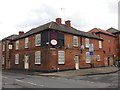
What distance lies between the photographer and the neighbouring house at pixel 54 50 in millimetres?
28812

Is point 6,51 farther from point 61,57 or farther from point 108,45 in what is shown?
point 108,45

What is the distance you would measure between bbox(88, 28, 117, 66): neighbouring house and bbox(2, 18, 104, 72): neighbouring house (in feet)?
28.1

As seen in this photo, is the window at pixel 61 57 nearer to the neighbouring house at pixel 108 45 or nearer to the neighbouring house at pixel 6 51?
the neighbouring house at pixel 6 51

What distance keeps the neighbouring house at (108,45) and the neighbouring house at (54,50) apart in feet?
28.1

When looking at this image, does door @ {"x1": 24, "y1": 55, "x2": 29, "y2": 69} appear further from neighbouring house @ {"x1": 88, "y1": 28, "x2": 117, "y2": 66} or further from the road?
neighbouring house @ {"x1": 88, "y1": 28, "x2": 117, "y2": 66}

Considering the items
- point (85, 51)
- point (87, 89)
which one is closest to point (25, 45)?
point (85, 51)

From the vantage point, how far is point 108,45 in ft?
158

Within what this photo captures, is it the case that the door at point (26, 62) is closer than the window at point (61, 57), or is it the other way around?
the window at point (61, 57)

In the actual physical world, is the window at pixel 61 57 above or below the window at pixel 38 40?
below

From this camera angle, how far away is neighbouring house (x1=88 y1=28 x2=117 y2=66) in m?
45.8

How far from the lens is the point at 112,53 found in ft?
163

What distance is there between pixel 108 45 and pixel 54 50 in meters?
23.0

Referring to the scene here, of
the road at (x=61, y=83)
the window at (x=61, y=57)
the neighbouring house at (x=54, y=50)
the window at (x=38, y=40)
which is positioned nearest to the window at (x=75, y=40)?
the neighbouring house at (x=54, y=50)

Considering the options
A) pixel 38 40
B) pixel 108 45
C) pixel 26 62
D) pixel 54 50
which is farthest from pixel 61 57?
pixel 108 45
